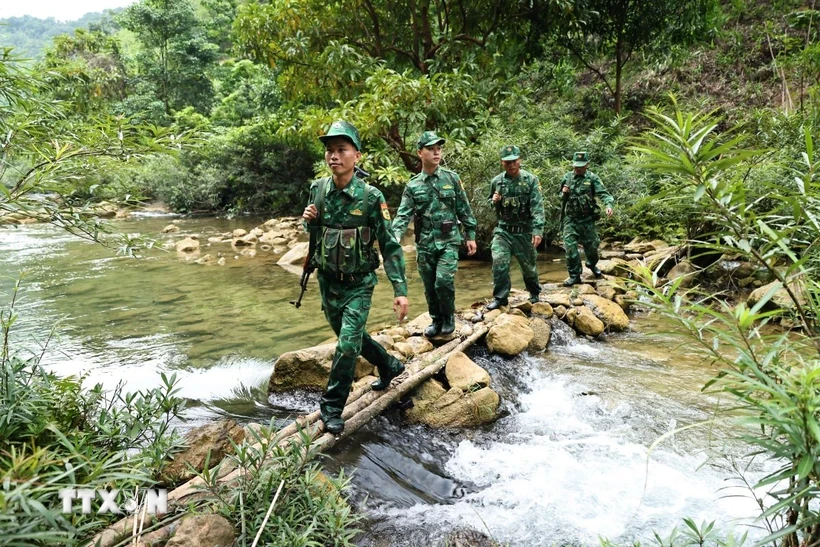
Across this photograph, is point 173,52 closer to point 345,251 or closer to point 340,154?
point 340,154

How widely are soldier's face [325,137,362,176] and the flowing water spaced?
2015 mm

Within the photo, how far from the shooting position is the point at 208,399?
4.88 metres

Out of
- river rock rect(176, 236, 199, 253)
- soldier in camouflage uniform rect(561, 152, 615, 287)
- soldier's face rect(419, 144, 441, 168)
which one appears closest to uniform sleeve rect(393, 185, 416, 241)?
soldier's face rect(419, 144, 441, 168)

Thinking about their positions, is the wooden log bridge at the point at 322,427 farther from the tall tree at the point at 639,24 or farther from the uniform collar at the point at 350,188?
the tall tree at the point at 639,24

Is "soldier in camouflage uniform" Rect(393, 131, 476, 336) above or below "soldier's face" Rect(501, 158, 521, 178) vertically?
below

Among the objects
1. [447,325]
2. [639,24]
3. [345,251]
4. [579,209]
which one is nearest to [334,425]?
[345,251]

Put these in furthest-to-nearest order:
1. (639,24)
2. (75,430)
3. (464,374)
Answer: (639,24)
(464,374)
(75,430)

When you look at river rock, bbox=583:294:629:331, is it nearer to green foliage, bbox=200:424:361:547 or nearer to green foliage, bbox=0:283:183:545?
green foliage, bbox=200:424:361:547

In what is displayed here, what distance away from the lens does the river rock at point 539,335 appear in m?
5.72

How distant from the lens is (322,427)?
3379 mm

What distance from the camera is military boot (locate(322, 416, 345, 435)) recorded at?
3.35m

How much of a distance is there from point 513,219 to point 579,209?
1.95m

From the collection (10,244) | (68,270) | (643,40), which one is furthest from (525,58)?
(10,244)

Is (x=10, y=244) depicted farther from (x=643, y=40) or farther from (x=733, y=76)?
(x=733, y=76)
